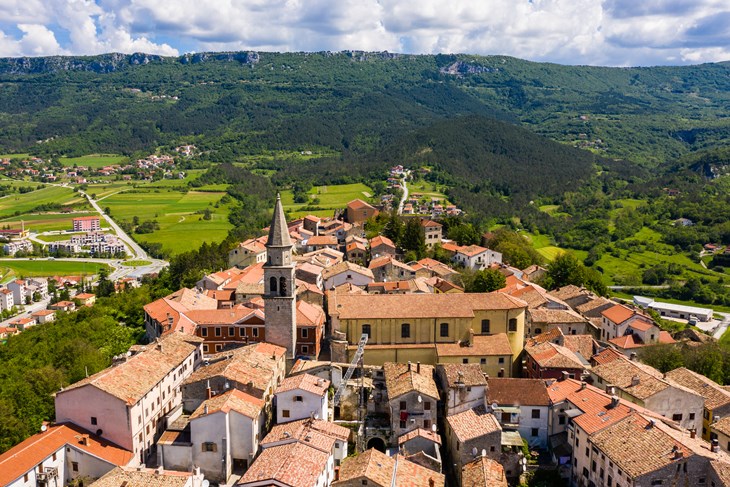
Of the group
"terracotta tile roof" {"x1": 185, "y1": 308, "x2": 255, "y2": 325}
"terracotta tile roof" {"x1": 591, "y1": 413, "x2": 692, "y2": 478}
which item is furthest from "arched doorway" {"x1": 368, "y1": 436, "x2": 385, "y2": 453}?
"terracotta tile roof" {"x1": 185, "y1": 308, "x2": 255, "y2": 325}

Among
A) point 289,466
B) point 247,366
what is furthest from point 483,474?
point 247,366

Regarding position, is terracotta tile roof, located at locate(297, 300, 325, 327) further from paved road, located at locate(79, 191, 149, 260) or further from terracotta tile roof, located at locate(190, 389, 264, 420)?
paved road, located at locate(79, 191, 149, 260)

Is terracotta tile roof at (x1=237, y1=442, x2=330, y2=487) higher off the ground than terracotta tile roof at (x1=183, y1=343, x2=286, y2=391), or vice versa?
terracotta tile roof at (x1=183, y1=343, x2=286, y2=391)

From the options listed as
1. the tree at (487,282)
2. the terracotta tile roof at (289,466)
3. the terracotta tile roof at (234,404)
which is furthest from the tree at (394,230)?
the terracotta tile roof at (289,466)

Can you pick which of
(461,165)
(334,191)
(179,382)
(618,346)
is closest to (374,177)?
(334,191)

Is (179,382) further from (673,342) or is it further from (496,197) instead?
(496,197)

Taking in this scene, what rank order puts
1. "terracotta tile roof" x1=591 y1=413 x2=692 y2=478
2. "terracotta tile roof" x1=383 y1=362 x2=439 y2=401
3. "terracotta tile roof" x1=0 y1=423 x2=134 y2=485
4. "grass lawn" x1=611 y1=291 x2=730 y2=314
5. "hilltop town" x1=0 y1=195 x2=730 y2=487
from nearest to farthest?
1. "terracotta tile roof" x1=591 y1=413 x2=692 y2=478
2. "terracotta tile roof" x1=0 y1=423 x2=134 y2=485
3. "hilltop town" x1=0 y1=195 x2=730 y2=487
4. "terracotta tile roof" x1=383 y1=362 x2=439 y2=401
5. "grass lawn" x1=611 y1=291 x2=730 y2=314
